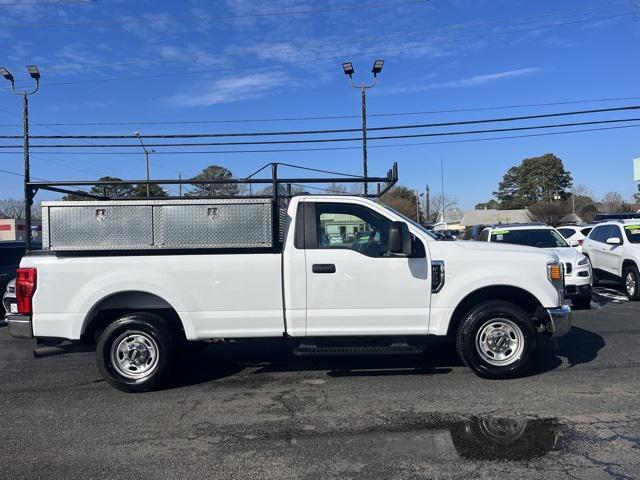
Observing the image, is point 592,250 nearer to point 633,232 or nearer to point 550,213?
point 633,232

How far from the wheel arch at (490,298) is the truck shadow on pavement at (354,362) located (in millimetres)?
571

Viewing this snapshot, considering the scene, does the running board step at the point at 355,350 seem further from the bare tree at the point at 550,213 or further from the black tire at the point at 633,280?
the bare tree at the point at 550,213

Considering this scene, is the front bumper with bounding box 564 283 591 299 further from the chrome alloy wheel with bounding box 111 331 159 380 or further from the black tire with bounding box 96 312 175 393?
the chrome alloy wheel with bounding box 111 331 159 380

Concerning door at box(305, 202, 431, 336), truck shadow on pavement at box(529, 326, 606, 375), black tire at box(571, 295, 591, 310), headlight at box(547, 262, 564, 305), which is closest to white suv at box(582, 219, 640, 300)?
black tire at box(571, 295, 591, 310)

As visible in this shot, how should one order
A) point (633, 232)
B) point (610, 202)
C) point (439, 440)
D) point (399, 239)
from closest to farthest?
point (439, 440) → point (399, 239) → point (633, 232) → point (610, 202)

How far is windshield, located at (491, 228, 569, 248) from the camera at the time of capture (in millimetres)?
11820

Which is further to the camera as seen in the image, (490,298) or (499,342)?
(490,298)

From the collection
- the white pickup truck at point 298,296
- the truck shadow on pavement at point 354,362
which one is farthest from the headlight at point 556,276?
the truck shadow on pavement at point 354,362

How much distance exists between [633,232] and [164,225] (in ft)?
35.1

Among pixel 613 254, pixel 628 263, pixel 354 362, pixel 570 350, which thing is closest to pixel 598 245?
pixel 613 254

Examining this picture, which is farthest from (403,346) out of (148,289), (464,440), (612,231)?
(612,231)

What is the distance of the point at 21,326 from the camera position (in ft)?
18.6

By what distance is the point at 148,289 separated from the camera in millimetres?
5621

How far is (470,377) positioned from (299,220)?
2.58m
